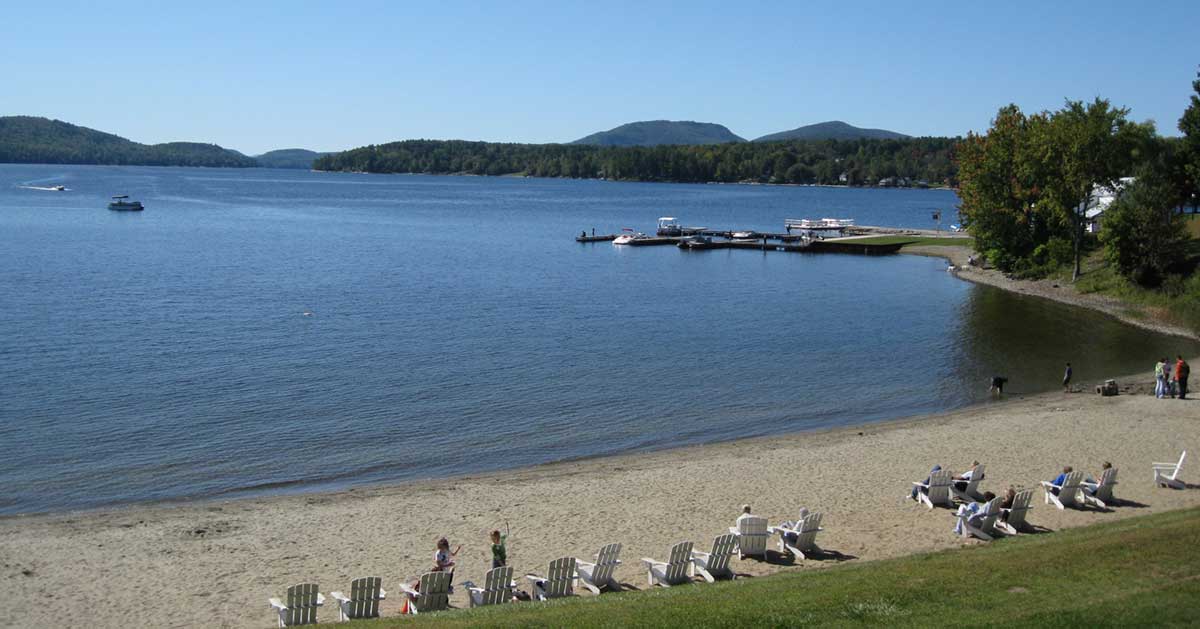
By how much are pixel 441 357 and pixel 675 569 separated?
24.6 meters

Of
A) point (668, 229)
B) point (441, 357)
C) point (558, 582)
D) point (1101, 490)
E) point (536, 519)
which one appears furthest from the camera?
point (668, 229)

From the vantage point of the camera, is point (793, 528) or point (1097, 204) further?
point (1097, 204)

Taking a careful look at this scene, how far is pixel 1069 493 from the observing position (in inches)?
792

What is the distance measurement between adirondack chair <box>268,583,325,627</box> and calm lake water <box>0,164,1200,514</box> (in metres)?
9.54

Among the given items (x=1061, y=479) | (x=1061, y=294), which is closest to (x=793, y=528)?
(x=1061, y=479)

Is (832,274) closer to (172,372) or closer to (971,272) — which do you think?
(971,272)

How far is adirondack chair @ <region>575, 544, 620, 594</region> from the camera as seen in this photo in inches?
629

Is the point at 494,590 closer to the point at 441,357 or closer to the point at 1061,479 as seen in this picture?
the point at 1061,479

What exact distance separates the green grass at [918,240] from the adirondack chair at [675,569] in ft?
263

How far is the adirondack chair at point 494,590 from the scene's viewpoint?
49.5ft

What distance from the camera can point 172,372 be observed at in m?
35.1

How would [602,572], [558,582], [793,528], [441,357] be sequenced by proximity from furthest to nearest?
[441,357] < [793,528] < [602,572] < [558,582]

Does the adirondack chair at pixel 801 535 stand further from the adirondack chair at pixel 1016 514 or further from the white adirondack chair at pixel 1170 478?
the white adirondack chair at pixel 1170 478

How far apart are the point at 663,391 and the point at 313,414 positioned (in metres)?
11.6
